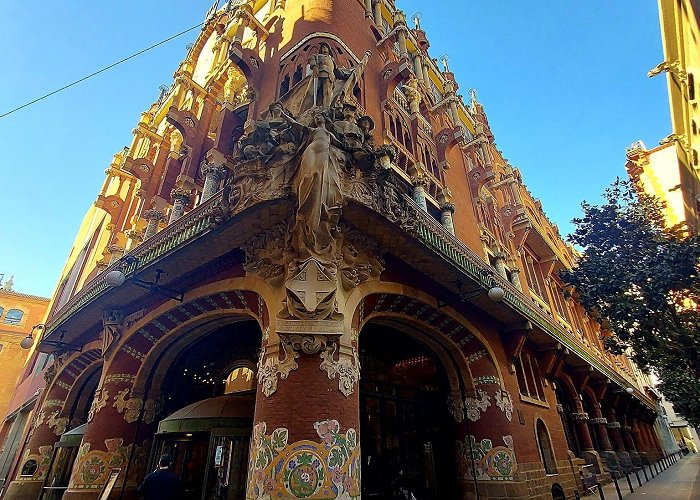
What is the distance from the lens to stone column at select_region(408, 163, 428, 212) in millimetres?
14201

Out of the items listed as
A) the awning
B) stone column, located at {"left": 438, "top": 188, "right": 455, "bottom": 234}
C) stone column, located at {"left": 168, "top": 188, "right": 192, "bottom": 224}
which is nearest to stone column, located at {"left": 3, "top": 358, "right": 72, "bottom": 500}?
stone column, located at {"left": 168, "top": 188, "right": 192, "bottom": 224}

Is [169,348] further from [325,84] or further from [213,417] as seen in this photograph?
[325,84]

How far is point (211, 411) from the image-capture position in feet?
31.3

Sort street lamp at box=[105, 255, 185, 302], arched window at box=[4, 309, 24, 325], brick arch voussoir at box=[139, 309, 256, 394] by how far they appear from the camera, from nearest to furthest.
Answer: street lamp at box=[105, 255, 185, 302] < brick arch voussoir at box=[139, 309, 256, 394] < arched window at box=[4, 309, 24, 325]

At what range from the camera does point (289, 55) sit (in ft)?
48.3

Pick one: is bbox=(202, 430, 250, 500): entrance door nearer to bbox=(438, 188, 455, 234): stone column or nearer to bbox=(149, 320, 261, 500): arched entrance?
bbox=(149, 320, 261, 500): arched entrance

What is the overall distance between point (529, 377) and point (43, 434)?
60.6 feet

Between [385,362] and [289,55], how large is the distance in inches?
475

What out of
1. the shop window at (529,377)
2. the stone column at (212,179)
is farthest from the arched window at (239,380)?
the shop window at (529,377)

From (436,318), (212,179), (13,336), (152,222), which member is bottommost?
(436,318)

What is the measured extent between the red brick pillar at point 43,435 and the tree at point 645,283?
19.2m

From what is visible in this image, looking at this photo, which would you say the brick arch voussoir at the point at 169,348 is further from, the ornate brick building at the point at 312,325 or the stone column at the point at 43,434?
the stone column at the point at 43,434

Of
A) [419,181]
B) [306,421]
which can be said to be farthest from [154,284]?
[419,181]

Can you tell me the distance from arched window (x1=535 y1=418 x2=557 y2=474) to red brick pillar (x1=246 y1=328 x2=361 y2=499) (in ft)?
28.8
